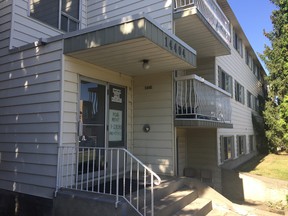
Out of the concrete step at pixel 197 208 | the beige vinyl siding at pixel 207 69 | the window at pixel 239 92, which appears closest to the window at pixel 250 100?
the window at pixel 239 92

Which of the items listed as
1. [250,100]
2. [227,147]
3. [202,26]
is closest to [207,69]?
[202,26]

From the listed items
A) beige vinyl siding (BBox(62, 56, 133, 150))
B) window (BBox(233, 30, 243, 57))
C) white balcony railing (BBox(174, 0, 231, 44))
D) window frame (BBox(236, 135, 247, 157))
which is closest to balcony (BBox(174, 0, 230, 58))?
white balcony railing (BBox(174, 0, 231, 44))

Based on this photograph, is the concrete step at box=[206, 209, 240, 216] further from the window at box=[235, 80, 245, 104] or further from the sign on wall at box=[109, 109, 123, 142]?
the window at box=[235, 80, 245, 104]

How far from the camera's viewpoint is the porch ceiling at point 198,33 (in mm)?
7191

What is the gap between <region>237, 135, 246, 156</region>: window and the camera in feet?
47.9

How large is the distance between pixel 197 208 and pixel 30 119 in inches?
158

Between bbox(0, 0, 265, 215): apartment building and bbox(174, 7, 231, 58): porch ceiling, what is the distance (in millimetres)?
30

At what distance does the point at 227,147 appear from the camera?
12.1 metres

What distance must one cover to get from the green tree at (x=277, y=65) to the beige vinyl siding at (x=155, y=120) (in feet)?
39.8

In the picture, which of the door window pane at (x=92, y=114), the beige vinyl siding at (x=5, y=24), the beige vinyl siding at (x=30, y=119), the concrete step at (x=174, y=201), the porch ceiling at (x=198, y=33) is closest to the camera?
the concrete step at (x=174, y=201)

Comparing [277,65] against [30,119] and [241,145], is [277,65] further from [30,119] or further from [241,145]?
[30,119]

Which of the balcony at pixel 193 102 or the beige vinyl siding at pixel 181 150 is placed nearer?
the balcony at pixel 193 102

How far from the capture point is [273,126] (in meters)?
19.8

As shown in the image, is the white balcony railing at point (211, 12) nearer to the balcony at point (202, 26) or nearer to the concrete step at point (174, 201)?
the balcony at point (202, 26)
